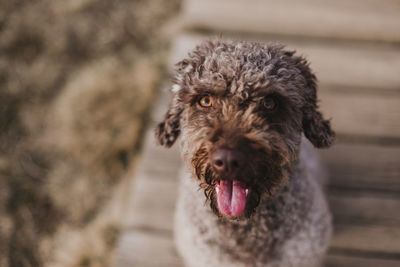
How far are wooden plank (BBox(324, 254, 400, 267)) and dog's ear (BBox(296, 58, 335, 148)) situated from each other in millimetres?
1041

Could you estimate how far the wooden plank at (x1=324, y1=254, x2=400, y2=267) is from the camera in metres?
2.65

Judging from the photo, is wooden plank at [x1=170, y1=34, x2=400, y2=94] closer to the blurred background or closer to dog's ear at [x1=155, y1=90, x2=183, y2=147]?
the blurred background

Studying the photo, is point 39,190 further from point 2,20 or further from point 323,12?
point 323,12

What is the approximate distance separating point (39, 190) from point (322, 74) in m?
2.70

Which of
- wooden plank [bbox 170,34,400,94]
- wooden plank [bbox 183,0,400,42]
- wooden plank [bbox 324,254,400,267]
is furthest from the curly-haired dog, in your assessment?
wooden plank [bbox 183,0,400,42]

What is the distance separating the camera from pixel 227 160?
168 cm

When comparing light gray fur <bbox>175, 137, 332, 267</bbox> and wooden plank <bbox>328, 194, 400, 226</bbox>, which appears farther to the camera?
wooden plank <bbox>328, 194, 400, 226</bbox>

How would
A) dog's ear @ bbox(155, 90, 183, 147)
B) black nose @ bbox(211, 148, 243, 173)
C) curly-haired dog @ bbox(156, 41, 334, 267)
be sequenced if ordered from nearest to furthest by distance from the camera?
black nose @ bbox(211, 148, 243, 173) < curly-haired dog @ bbox(156, 41, 334, 267) < dog's ear @ bbox(155, 90, 183, 147)

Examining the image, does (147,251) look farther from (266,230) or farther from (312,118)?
Answer: (312,118)

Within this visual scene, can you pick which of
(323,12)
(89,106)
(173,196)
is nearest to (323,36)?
(323,12)

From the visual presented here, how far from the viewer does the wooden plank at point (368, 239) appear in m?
2.69

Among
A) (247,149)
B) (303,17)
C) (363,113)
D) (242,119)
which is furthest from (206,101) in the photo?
(303,17)

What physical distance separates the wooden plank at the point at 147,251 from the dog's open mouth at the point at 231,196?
1.09 m

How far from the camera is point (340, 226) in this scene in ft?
9.13
